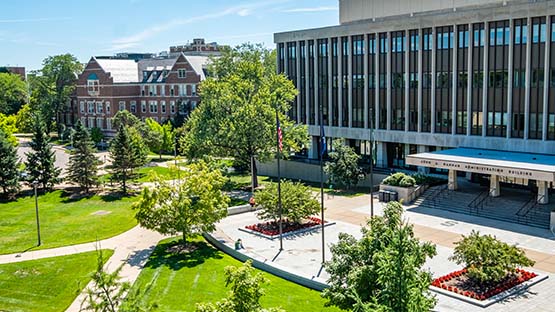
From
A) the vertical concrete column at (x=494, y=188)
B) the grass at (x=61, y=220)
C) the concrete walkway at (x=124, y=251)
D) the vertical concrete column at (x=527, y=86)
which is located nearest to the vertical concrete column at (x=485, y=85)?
the vertical concrete column at (x=527, y=86)

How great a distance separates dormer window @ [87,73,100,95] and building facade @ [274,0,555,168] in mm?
46757

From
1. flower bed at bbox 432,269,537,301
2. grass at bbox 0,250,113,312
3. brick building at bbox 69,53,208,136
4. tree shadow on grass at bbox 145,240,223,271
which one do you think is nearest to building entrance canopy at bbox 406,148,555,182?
flower bed at bbox 432,269,537,301

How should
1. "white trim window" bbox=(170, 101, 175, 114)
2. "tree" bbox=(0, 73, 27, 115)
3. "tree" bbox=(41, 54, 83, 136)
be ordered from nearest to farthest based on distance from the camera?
"white trim window" bbox=(170, 101, 175, 114)
"tree" bbox=(41, 54, 83, 136)
"tree" bbox=(0, 73, 27, 115)

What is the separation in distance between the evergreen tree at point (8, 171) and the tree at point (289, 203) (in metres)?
26.1

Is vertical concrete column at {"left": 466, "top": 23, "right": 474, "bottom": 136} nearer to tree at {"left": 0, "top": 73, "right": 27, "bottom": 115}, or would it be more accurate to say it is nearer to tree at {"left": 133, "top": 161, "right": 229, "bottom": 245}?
tree at {"left": 133, "top": 161, "right": 229, "bottom": 245}

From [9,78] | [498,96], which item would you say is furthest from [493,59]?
[9,78]

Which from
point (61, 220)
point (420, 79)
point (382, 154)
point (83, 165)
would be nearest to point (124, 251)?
point (61, 220)

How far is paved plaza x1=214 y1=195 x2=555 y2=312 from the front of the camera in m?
24.3

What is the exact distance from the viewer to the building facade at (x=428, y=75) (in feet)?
135

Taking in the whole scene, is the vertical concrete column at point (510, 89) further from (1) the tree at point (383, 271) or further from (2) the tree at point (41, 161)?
(2) the tree at point (41, 161)

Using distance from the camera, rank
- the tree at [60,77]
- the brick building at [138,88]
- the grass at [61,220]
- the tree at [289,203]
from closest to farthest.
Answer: the tree at [289,203] < the grass at [61,220] < the brick building at [138,88] < the tree at [60,77]

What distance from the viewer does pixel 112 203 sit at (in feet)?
162

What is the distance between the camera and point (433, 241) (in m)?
32.9

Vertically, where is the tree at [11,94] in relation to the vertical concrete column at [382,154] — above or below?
above
